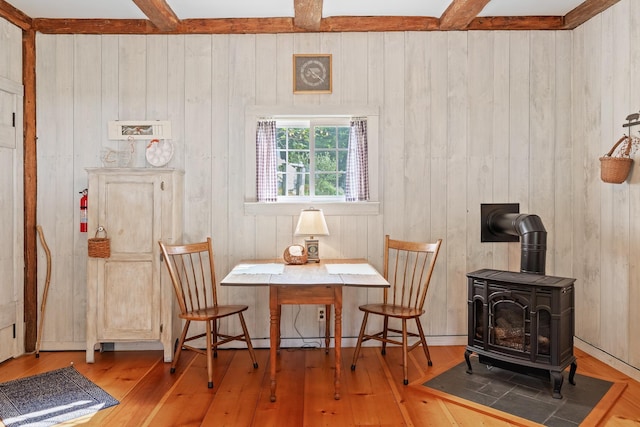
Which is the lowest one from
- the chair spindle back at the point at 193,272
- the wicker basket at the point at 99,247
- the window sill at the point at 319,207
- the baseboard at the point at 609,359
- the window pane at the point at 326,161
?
the baseboard at the point at 609,359

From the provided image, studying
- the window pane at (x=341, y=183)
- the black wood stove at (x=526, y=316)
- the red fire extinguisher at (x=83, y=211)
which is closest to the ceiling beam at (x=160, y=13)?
the red fire extinguisher at (x=83, y=211)

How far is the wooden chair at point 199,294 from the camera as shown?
3.10 m

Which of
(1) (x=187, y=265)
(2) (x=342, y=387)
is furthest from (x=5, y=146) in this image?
(2) (x=342, y=387)

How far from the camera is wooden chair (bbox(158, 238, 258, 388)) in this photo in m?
3.10

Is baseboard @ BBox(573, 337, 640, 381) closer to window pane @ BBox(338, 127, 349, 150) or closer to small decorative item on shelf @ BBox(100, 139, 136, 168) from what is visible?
window pane @ BBox(338, 127, 349, 150)

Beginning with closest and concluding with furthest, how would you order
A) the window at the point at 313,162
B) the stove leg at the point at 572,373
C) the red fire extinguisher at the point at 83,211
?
the stove leg at the point at 572,373 → the red fire extinguisher at the point at 83,211 → the window at the point at 313,162

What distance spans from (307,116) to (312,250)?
1148 millimetres

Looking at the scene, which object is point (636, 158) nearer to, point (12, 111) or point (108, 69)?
point (108, 69)

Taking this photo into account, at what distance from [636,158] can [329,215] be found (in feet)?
7.47

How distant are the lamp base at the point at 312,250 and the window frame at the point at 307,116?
0.33 meters

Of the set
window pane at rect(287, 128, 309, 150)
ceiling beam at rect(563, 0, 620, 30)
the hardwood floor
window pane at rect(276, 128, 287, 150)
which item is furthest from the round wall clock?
ceiling beam at rect(563, 0, 620, 30)

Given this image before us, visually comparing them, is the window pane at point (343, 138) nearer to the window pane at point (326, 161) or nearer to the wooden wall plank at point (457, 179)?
the window pane at point (326, 161)

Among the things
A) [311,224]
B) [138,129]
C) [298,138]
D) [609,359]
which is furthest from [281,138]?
[609,359]

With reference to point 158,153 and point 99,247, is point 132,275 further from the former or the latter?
point 158,153
